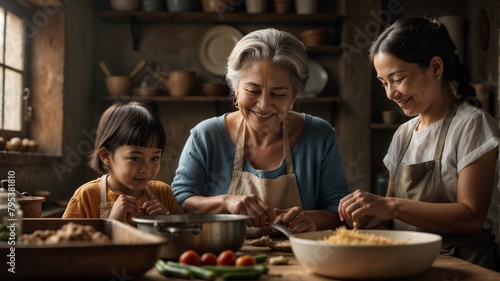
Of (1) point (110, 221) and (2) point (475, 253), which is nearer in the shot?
(1) point (110, 221)

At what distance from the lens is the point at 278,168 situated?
2492 millimetres

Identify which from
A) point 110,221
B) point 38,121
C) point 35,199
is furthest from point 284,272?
point 38,121

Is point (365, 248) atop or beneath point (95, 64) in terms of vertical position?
beneath

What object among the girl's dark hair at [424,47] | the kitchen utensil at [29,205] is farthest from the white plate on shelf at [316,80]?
the kitchen utensil at [29,205]

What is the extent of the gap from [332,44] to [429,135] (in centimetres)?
333

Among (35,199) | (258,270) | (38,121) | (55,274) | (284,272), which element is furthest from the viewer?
(38,121)

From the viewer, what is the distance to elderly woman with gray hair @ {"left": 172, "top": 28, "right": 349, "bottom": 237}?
7.82 ft

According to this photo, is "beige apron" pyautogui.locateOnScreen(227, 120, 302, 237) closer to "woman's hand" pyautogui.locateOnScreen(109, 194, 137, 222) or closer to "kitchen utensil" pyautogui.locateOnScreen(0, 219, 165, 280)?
"woman's hand" pyautogui.locateOnScreen(109, 194, 137, 222)

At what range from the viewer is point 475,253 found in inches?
83.7

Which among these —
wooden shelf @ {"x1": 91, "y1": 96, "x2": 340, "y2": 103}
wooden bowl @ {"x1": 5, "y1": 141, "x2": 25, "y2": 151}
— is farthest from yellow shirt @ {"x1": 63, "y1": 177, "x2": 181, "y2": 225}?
wooden shelf @ {"x1": 91, "y1": 96, "x2": 340, "y2": 103}

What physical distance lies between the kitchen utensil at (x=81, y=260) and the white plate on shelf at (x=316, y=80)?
4.24 meters

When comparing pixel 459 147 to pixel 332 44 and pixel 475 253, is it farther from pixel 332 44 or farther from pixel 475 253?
pixel 332 44

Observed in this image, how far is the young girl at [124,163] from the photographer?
2.20 metres

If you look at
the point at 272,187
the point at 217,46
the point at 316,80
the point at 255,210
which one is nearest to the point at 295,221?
the point at 255,210
